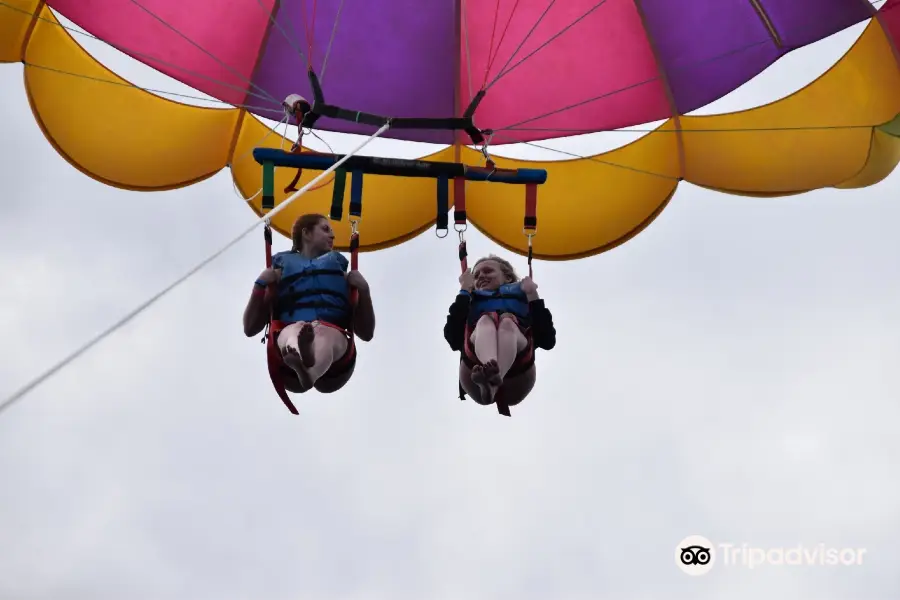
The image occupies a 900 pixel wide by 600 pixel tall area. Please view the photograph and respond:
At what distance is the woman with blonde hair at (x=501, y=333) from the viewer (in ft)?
14.2

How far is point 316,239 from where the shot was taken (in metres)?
4.65

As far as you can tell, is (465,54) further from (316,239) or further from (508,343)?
(508,343)

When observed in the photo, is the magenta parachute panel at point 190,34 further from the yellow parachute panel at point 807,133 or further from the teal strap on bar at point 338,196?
the yellow parachute panel at point 807,133

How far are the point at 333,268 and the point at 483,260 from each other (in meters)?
0.69

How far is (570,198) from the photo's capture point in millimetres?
5832

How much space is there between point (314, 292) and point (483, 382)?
2.47ft

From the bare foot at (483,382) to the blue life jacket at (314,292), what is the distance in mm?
579

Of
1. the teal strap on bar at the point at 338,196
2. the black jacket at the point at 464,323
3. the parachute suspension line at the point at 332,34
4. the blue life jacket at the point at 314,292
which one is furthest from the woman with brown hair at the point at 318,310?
the parachute suspension line at the point at 332,34

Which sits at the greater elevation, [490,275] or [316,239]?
[316,239]

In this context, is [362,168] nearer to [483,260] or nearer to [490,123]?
[483,260]

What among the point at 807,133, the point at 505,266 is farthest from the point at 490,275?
the point at 807,133

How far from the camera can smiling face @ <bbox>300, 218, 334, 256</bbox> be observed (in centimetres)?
464

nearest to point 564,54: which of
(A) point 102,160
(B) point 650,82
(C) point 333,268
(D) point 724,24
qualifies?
(B) point 650,82

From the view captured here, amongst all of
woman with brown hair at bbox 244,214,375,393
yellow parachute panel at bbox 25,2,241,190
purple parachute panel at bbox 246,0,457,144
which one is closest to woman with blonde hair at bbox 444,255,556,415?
woman with brown hair at bbox 244,214,375,393
